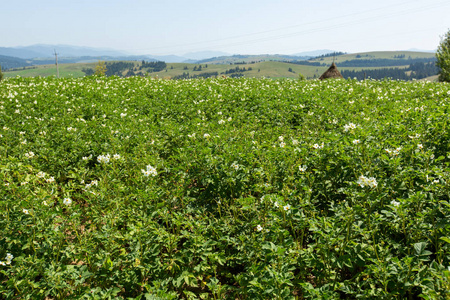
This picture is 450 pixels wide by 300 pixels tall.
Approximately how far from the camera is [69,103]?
984 centimetres

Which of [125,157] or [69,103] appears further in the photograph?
[69,103]

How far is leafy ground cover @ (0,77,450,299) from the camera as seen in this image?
2855mm

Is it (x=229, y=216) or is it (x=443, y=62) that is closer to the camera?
(x=229, y=216)

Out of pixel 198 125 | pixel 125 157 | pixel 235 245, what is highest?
pixel 198 125

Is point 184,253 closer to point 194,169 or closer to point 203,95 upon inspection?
point 194,169

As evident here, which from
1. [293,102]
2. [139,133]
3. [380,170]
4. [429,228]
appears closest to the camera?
[429,228]

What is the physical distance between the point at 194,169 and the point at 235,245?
182 centimetres

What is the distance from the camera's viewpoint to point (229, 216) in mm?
4094

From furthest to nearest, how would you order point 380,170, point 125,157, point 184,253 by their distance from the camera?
point 125,157, point 380,170, point 184,253

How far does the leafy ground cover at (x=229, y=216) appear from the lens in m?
2.86

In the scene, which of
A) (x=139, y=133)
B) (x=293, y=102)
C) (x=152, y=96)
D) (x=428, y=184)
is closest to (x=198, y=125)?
(x=139, y=133)

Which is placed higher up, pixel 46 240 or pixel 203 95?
pixel 203 95

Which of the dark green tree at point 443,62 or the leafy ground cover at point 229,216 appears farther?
the dark green tree at point 443,62

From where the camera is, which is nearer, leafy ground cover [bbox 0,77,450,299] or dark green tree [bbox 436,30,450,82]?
leafy ground cover [bbox 0,77,450,299]
